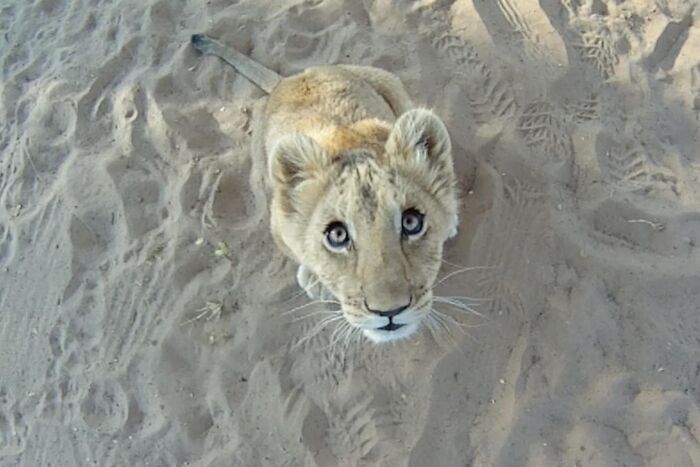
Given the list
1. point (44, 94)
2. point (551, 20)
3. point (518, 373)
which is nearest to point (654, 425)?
point (518, 373)

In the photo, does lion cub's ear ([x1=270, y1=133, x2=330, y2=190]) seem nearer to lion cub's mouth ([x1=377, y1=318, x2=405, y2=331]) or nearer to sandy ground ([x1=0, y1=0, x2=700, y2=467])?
lion cub's mouth ([x1=377, y1=318, x2=405, y2=331])

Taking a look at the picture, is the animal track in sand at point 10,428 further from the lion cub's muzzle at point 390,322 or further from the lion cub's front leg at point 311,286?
the lion cub's muzzle at point 390,322

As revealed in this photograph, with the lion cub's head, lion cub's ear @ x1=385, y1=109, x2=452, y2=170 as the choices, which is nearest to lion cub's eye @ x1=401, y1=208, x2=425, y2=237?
the lion cub's head

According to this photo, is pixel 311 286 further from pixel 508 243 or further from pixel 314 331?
pixel 508 243

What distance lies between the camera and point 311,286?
13.7ft

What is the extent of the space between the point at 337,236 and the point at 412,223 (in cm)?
33

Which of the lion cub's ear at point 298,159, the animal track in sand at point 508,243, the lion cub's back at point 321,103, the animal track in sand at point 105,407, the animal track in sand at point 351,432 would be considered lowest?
the animal track in sand at point 105,407

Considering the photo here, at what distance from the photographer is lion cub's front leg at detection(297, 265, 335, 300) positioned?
418 cm

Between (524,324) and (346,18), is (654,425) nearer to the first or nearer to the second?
(524,324)

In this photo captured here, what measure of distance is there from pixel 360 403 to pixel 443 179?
130 cm

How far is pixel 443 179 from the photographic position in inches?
136

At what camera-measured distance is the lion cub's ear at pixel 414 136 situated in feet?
10.8

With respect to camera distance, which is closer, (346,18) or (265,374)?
(265,374)

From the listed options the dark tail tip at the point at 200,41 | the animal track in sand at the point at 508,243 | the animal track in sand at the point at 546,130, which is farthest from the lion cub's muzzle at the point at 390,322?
the dark tail tip at the point at 200,41
